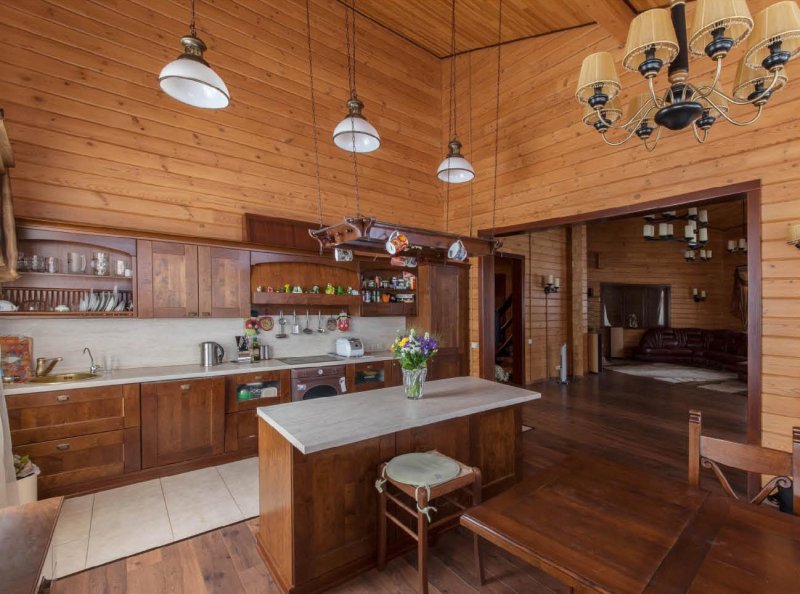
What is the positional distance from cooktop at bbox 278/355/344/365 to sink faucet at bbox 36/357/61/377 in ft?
6.50

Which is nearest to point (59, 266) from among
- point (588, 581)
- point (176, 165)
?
point (176, 165)

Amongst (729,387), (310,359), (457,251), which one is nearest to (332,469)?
(457,251)

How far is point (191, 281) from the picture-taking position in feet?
12.1

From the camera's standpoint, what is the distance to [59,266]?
127 inches

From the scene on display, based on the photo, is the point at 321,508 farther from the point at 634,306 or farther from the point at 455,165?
the point at 634,306

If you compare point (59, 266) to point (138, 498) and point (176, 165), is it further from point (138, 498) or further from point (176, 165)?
point (138, 498)

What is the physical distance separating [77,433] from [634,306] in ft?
38.0

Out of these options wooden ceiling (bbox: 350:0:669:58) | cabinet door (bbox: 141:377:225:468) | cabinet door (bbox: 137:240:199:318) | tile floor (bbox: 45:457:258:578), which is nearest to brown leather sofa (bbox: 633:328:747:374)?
wooden ceiling (bbox: 350:0:669:58)

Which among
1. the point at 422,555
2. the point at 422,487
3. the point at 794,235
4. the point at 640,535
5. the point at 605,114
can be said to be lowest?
the point at 422,555

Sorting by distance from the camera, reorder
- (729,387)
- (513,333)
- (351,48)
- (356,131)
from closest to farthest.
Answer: (356,131) < (351,48) < (729,387) < (513,333)

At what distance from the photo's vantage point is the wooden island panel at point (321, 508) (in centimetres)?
192

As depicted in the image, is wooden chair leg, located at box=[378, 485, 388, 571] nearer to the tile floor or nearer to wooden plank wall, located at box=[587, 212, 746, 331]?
the tile floor

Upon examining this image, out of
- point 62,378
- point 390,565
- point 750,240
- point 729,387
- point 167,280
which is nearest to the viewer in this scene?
point 390,565

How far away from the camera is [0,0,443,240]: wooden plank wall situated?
331 cm
